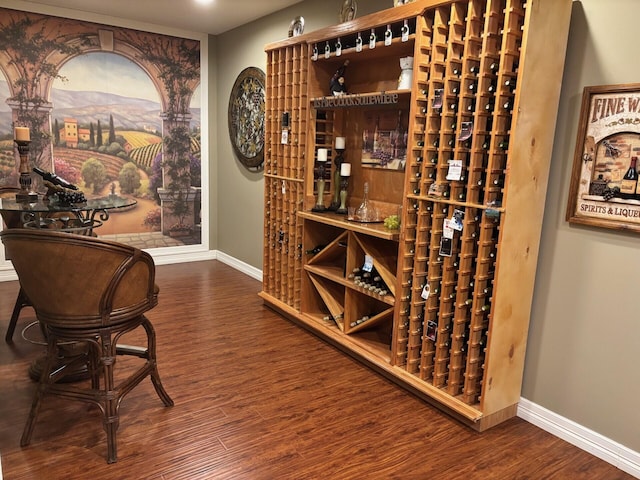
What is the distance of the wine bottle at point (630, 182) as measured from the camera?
6.79ft

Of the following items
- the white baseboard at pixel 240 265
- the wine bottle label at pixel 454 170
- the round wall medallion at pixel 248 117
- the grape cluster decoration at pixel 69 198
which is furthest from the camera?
the white baseboard at pixel 240 265

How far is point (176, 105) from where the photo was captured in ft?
17.4

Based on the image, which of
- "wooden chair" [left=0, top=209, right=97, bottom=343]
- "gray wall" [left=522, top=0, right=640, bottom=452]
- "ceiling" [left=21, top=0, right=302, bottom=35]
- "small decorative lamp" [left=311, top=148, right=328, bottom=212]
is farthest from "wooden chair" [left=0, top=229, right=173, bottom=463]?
"ceiling" [left=21, top=0, right=302, bottom=35]

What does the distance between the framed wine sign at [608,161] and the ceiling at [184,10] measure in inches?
108

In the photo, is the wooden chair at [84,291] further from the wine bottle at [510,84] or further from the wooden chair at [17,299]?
the wine bottle at [510,84]

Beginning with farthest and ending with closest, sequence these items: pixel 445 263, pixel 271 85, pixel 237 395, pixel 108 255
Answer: pixel 271 85 → pixel 237 395 → pixel 445 263 → pixel 108 255

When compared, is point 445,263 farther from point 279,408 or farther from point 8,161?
point 8,161

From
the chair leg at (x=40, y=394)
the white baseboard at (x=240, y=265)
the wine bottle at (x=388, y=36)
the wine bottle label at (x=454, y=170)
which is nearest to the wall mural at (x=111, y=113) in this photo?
the white baseboard at (x=240, y=265)

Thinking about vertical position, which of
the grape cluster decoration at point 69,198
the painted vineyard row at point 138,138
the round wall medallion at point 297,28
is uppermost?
the round wall medallion at point 297,28

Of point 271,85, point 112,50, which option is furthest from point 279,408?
point 112,50

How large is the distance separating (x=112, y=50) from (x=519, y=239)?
444 cm

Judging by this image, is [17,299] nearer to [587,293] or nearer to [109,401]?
[109,401]

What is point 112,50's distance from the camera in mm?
4820

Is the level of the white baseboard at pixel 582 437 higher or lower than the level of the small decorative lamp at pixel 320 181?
lower
